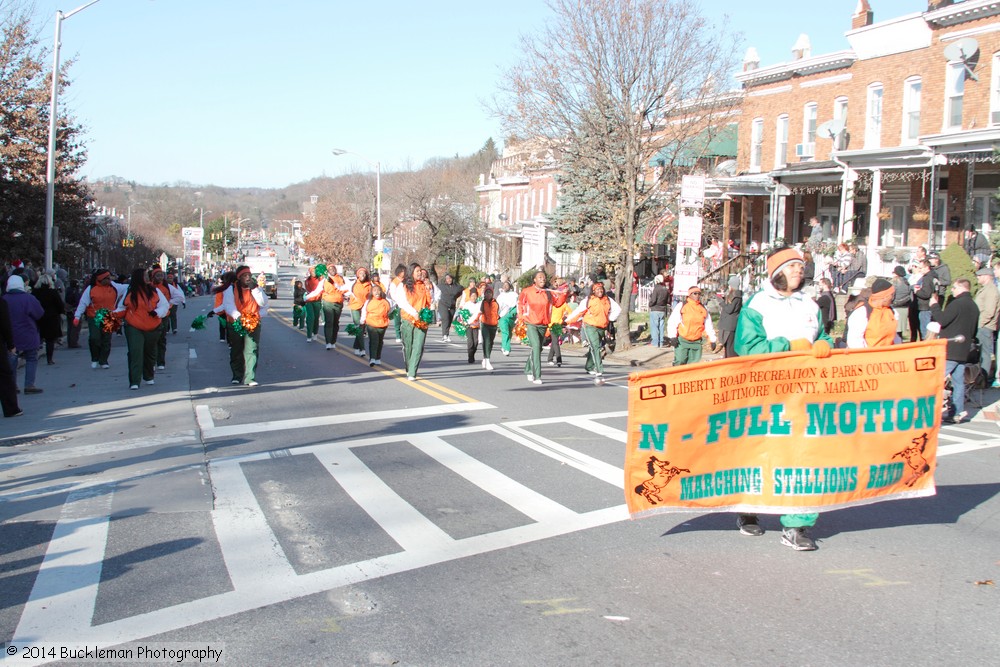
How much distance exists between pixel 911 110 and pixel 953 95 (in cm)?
167

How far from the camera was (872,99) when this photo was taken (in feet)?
93.6

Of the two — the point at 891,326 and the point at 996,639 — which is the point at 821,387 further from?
the point at 891,326

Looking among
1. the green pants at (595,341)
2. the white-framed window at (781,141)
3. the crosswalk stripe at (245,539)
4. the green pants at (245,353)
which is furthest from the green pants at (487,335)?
the white-framed window at (781,141)

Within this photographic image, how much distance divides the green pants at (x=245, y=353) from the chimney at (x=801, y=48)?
25527 mm

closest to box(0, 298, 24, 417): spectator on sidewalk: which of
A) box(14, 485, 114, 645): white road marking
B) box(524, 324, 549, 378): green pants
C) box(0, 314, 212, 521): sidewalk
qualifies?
box(0, 314, 212, 521): sidewalk

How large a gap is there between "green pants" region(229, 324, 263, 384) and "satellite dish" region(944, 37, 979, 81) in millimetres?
19605

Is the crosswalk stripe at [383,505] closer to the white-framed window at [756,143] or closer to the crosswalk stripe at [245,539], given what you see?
the crosswalk stripe at [245,539]

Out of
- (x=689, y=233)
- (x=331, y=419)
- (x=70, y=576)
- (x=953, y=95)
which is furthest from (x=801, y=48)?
(x=70, y=576)

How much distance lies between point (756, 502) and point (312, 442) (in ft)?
18.3

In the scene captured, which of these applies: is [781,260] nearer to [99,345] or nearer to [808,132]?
[99,345]

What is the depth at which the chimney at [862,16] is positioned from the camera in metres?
29.5

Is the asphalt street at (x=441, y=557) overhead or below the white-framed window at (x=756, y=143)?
below

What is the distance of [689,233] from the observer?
1945cm

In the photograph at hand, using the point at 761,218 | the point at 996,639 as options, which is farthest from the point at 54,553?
the point at 761,218
